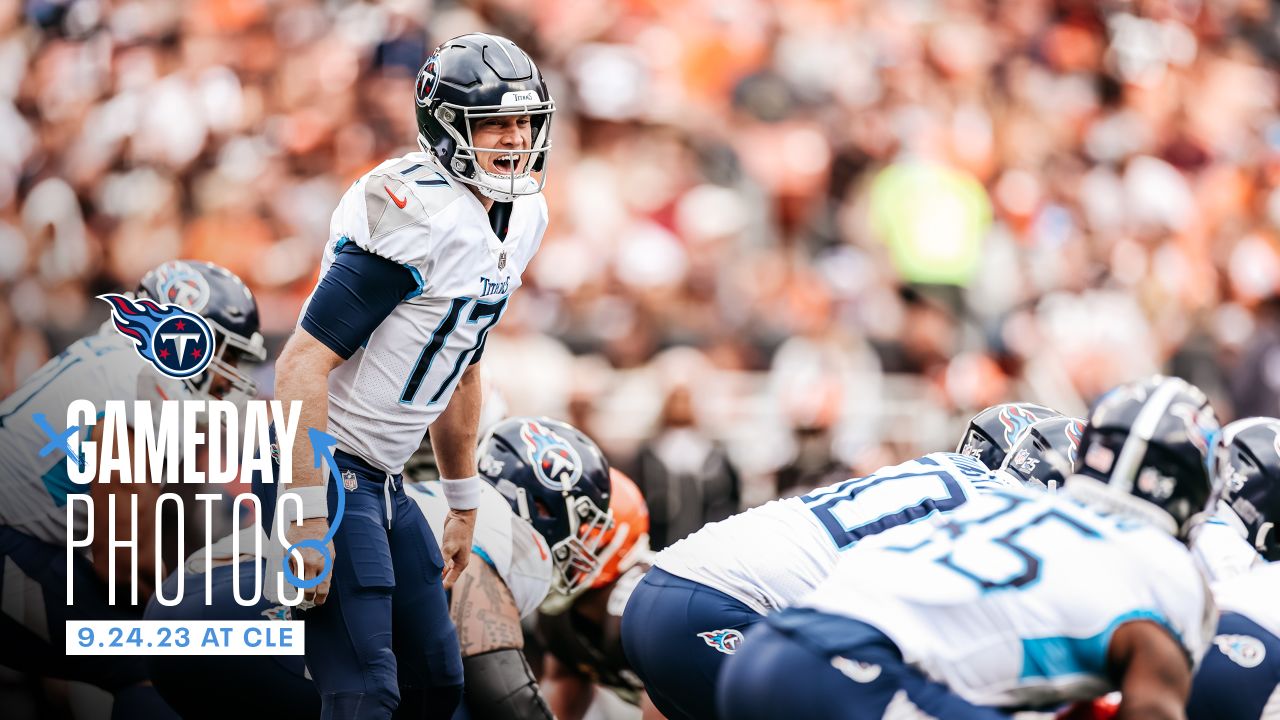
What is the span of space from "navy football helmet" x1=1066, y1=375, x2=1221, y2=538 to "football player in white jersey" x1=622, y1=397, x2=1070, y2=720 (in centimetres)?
99

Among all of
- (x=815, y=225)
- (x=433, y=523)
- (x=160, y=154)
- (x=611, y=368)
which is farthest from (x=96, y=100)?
(x=433, y=523)

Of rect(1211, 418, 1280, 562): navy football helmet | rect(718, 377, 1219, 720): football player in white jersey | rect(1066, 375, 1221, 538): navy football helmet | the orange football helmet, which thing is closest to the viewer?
rect(718, 377, 1219, 720): football player in white jersey

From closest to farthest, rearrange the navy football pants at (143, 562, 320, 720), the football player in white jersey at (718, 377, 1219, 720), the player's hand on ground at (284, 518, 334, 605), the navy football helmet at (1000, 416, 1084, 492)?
1. the football player in white jersey at (718, 377, 1219, 720)
2. the player's hand on ground at (284, 518, 334, 605)
3. the navy football pants at (143, 562, 320, 720)
4. the navy football helmet at (1000, 416, 1084, 492)

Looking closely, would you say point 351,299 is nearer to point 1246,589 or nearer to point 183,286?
point 183,286

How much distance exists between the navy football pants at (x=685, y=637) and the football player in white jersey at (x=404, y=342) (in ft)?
1.93

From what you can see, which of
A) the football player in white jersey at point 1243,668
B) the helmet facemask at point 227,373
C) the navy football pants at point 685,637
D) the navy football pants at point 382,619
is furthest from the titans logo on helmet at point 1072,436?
the helmet facemask at point 227,373

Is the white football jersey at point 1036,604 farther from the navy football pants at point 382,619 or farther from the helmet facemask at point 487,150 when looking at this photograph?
the helmet facemask at point 487,150

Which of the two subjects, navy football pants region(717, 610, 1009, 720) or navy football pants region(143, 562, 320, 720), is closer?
navy football pants region(717, 610, 1009, 720)

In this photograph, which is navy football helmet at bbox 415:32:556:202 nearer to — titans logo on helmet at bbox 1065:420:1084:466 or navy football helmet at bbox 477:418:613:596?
navy football helmet at bbox 477:418:613:596

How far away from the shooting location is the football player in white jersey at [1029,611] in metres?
3.44

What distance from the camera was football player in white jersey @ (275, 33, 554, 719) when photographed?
427cm

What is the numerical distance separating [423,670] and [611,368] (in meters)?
5.37

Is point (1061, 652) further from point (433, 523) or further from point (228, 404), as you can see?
point (228, 404)

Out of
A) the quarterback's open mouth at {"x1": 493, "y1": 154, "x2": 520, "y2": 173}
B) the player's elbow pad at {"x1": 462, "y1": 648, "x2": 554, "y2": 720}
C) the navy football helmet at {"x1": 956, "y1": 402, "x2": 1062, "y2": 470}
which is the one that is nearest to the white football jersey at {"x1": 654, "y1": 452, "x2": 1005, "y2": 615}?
the player's elbow pad at {"x1": 462, "y1": 648, "x2": 554, "y2": 720}
